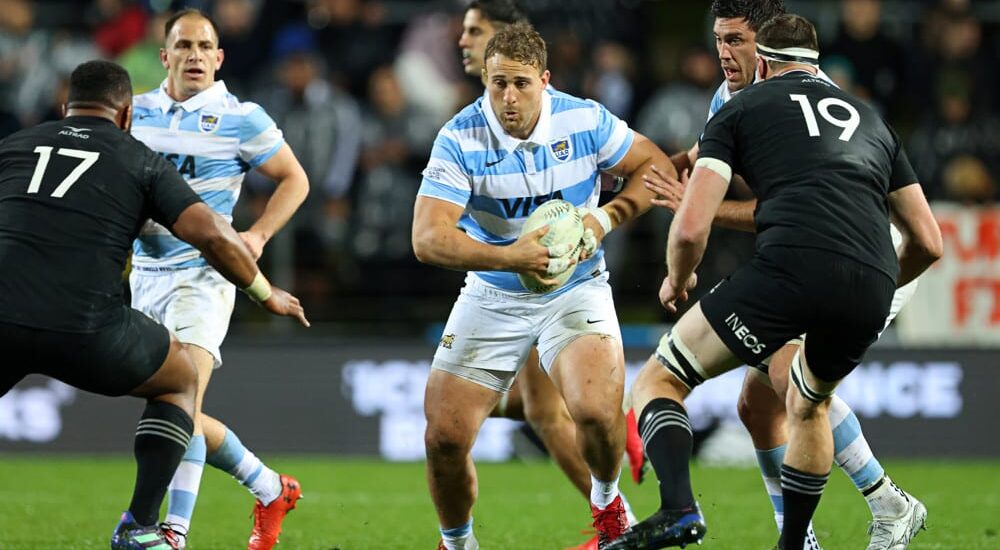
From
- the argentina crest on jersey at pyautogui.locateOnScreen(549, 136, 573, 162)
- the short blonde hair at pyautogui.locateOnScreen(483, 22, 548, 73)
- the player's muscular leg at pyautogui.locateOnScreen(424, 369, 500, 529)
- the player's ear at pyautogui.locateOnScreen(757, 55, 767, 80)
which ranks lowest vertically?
the player's muscular leg at pyautogui.locateOnScreen(424, 369, 500, 529)

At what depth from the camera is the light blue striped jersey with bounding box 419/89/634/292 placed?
6801 mm

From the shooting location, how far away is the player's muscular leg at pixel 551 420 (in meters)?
7.77

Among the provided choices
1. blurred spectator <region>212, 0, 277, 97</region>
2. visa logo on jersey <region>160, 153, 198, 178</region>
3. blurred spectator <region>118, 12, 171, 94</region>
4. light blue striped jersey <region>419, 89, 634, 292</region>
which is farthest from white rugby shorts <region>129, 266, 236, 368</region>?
blurred spectator <region>212, 0, 277, 97</region>

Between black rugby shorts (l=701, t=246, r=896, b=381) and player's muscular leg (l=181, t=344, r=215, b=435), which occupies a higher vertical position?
black rugby shorts (l=701, t=246, r=896, b=381)

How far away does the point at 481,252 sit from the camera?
6.46 meters

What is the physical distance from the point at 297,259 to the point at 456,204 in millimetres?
7486

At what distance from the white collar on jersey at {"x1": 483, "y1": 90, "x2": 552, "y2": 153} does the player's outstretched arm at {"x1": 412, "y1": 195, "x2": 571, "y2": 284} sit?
583mm

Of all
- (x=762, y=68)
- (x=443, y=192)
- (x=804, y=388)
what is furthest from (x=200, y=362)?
(x=762, y=68)

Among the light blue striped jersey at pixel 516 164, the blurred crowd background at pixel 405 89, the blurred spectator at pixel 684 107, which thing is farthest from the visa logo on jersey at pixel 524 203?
the blurred spectator at pixel 684 107

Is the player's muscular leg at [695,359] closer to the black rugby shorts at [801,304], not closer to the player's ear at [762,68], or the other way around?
the black rugby shorts at [801,304]

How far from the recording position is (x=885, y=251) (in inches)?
240

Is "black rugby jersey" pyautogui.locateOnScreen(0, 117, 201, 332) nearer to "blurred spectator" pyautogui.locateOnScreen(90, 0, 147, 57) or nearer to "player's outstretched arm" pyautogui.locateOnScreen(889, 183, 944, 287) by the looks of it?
"player's outstretched arm" pyautogui.locateOnScreen(889, 183, 944, 287)

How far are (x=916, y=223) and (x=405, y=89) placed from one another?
9.23 metres

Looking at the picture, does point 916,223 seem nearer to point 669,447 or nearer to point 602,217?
point 602,217
